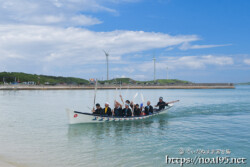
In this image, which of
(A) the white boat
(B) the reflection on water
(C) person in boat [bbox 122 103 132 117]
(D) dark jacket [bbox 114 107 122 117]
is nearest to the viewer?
(B) the reflection on water

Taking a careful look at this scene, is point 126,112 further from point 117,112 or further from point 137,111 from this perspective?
point 137,111

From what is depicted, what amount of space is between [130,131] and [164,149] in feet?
19.0

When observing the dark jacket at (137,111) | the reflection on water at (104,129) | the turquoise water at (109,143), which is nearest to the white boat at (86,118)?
the reflection on water at (104,129)

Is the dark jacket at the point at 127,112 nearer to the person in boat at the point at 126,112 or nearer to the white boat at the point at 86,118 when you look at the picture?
the person in boat at the point at 126,112

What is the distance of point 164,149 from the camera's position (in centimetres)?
1377

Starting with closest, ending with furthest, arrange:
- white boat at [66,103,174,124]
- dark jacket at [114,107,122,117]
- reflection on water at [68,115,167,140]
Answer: reflection on water at [68,115,167,140] < white boat at [66,103,174,124] < dark jacket at [114,107,122,117]

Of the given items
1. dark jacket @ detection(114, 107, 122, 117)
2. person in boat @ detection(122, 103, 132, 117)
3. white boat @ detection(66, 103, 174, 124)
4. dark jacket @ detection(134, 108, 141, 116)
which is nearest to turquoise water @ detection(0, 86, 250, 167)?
white boat @ detection(66, 103, 174, 124)

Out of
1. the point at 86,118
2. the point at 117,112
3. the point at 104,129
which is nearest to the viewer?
the point at 104,129

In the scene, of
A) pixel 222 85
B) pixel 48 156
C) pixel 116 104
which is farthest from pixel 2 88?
pixel 222 85

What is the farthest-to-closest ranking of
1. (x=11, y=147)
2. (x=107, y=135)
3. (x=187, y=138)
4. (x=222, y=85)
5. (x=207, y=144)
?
(x=222, y=85)
(x=107, y=135)
(x=187, y=138)
(x=207, y=144)
(x=11, y=147)

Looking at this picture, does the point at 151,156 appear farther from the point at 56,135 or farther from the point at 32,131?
the point at 32,131

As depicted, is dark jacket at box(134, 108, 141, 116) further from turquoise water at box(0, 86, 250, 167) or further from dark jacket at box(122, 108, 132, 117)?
turquoise water at box(0, 86, 250, 167)

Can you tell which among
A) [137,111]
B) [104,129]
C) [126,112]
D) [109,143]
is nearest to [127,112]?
[126,112]

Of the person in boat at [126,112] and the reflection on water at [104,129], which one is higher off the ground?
the person in boat at [126,112]
